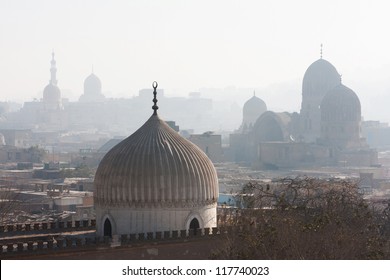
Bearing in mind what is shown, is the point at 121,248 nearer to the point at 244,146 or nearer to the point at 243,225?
the point at 243,225

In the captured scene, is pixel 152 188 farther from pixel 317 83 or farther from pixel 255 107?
pixel 255 107

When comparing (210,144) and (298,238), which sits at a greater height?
(210,144)

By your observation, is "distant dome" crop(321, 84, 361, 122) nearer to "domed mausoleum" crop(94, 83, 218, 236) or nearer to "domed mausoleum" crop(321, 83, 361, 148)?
"domed mausoleum" crop(321, 83, 361, 148)

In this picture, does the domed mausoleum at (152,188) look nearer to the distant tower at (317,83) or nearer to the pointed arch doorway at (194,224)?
the pointed arch doorway at (194,224)

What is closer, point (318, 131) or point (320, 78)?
point (320, 78)

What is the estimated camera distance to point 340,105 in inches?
4636

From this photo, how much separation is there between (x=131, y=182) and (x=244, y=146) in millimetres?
114840

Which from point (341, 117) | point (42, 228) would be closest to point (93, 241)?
point (42, 228)

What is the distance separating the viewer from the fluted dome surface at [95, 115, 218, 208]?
87.9 feet

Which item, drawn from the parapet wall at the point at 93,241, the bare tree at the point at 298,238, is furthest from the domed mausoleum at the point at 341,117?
A: the parapet wall at the point at 93,241

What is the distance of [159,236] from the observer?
2598 cm

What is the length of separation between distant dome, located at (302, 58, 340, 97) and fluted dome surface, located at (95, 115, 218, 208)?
336 ft

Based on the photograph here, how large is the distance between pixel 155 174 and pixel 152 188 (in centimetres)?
31

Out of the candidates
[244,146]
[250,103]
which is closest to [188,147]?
[244,146]
